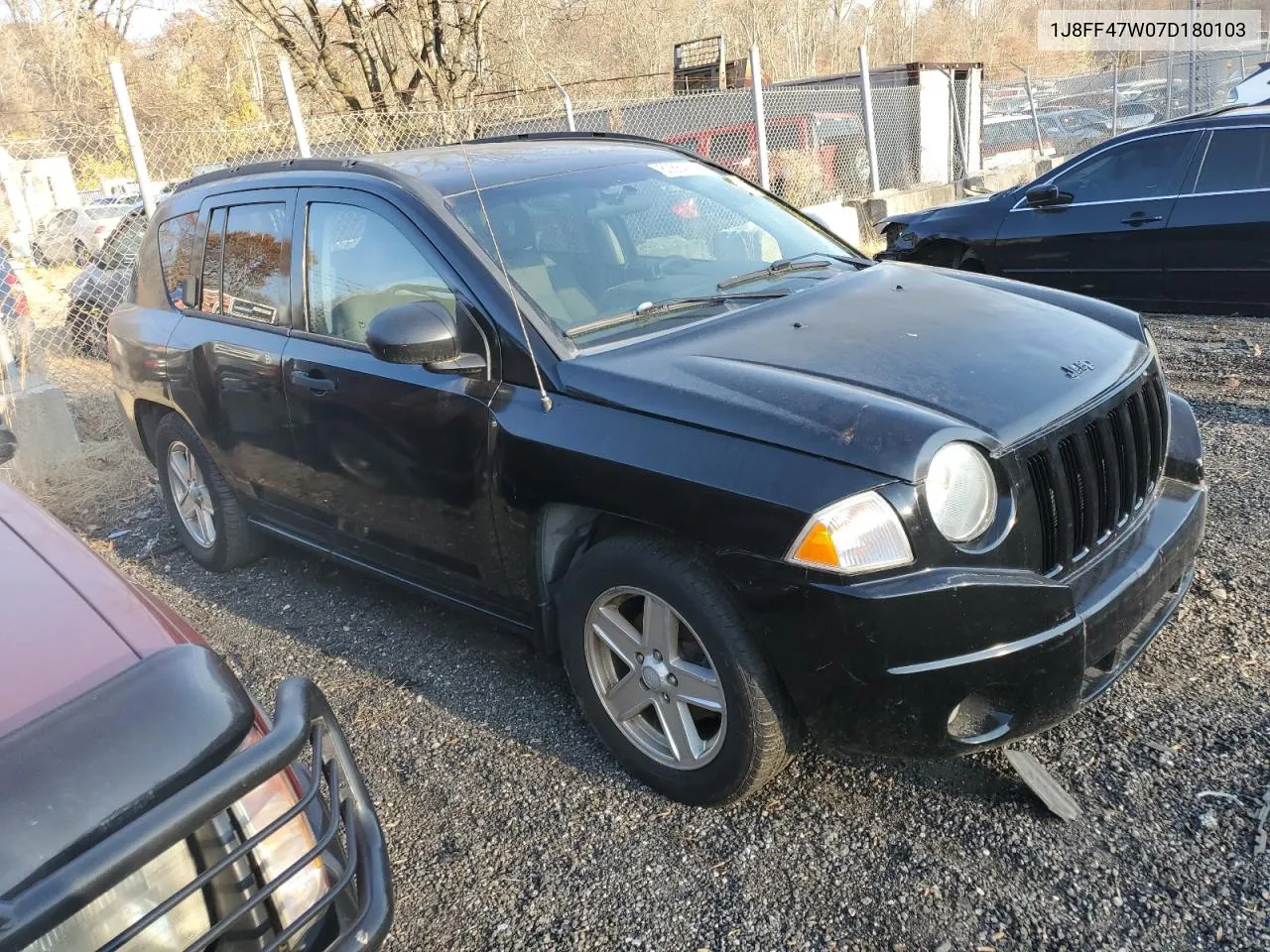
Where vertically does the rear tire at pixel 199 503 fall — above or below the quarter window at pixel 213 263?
below

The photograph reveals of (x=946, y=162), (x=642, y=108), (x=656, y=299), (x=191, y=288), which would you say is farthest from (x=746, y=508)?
(x=946, y=162)

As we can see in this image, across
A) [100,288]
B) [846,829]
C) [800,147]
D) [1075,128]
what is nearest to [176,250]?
[846,829]

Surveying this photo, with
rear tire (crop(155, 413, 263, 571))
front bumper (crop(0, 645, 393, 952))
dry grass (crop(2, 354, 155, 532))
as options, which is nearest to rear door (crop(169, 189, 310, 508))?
rear tire (crop(155, 413, 263, 571))

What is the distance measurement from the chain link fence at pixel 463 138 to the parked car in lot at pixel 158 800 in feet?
11.1

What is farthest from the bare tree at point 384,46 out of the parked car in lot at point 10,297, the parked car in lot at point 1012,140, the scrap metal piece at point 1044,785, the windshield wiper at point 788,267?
the scrap metal piece at point 1044,785

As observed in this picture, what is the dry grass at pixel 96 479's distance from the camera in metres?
6.09

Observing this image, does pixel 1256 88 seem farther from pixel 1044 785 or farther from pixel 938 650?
pixel 938 650

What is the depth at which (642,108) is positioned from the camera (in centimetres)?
1188

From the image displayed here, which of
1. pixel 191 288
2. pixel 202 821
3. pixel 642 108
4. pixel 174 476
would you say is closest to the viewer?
pixel 202 821

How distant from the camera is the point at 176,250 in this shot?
15.4 feet

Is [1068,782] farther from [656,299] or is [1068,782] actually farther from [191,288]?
[191,288]

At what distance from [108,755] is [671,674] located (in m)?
1.53

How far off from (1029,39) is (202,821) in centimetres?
5430

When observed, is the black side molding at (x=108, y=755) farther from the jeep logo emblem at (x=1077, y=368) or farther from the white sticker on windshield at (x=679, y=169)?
the white sticker on windshield at (x=679, y=169)
